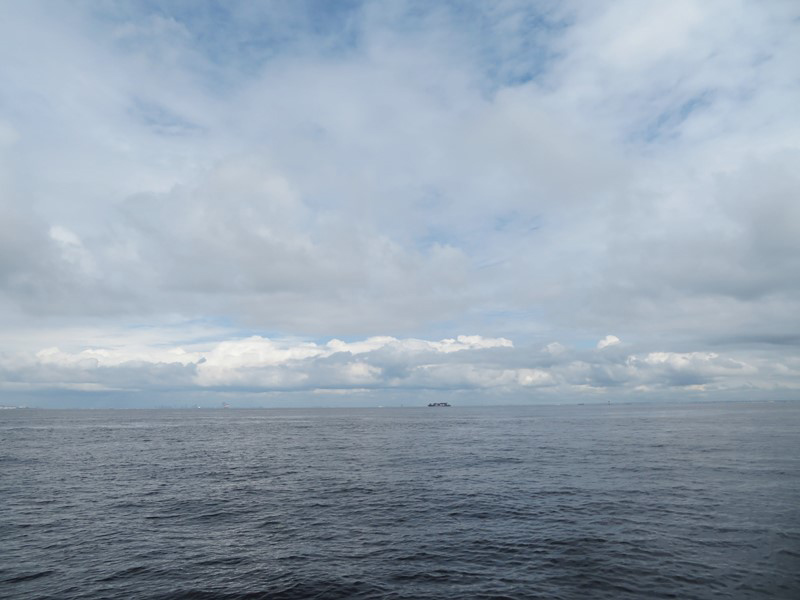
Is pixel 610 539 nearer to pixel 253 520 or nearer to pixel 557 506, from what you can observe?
pixel 557 506

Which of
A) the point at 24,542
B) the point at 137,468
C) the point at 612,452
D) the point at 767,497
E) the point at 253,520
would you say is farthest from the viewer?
the point at 612,452

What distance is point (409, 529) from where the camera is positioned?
4144 centimetres

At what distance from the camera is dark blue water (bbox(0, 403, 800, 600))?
98.6 ft

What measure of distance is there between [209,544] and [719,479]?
59.3 metres

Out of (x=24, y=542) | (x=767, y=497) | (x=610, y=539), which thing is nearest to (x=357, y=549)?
(x=610, y=539)

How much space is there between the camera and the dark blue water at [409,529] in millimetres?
30047

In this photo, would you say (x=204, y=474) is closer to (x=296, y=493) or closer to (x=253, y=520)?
(x=296, y=493)

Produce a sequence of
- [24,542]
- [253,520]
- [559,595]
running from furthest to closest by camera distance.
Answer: [253,520] < [24,542] < [559,595]

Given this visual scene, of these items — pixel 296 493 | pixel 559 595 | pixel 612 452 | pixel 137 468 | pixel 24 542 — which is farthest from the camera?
pixel 612 452

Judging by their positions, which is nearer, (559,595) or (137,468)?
(559,595)

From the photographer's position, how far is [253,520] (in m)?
45.4

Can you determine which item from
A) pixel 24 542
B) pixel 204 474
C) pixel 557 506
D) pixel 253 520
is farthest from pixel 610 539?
pixel 204 474

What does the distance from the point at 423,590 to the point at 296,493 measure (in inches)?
1267

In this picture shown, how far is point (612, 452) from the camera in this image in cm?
8956
